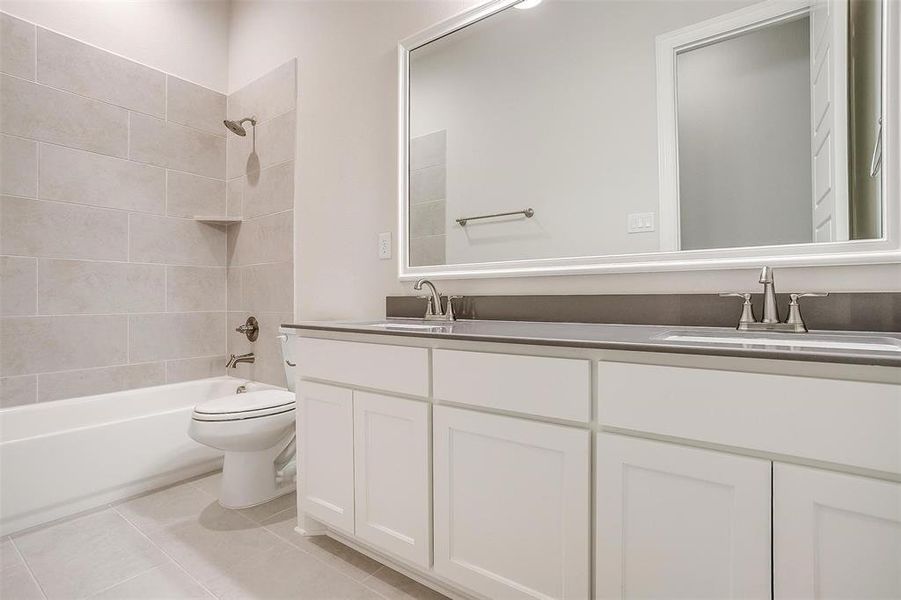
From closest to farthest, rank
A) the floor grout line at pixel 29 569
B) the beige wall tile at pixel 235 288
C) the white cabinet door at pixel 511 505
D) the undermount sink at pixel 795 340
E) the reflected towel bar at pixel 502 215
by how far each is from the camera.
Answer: the undermount sink at pixel 795 340 < the white cabinet door at pixel 511 505 < the floor grout line at pixel 29 569 < the reflected towel bar at pixel 502 215 < the beige wall tile at pixel 235 288

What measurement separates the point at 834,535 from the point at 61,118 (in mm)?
3172

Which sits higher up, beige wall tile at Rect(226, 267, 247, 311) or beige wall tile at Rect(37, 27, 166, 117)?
beige wall tile at Rect(37, 27, 166, 117)

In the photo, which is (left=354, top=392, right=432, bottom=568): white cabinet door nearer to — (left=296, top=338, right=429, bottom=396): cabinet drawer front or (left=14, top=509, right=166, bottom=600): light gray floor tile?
(left=296, top=338, right=429, bottom=396): cabinet drawer front

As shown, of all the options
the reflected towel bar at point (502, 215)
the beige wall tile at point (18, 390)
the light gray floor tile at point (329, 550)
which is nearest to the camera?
the light gray floor tile at point (329, 550)

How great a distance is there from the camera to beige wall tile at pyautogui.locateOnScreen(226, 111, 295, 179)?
248 cm

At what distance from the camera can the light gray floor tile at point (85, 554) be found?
4.70 feet

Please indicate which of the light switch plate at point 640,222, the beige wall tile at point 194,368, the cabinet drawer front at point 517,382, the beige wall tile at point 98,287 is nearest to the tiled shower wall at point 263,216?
the beige wall tile at point 194,368

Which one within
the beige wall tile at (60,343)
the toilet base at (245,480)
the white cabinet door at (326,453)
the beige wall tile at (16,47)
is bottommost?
the toilet base at (245,480)

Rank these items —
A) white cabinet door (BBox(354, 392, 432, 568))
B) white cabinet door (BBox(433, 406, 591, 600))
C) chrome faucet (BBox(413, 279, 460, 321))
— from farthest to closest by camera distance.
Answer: chrome faucet (BBox(413, 279, 460, 321)) < white cabinet door (BBox(354, 392, 432, 568)) < white cabinet door (BBox(433, 406, 591, 600))

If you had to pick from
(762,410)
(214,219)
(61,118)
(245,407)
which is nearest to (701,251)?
(762,410)

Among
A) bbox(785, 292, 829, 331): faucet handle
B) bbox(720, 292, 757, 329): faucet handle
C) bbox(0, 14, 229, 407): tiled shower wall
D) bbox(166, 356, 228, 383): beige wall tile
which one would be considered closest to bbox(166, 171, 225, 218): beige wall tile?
bbox(0, 14, 229, 407): tiled shower wall

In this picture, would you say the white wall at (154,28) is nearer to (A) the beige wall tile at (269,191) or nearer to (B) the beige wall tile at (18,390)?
(A) the beige wall tile at (269,191)

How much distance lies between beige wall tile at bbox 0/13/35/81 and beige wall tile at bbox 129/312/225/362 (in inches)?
48.3

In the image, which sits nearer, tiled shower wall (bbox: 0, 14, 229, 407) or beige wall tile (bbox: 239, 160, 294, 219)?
tiled shower wall (bbox: 0, 14, 229, 407)
